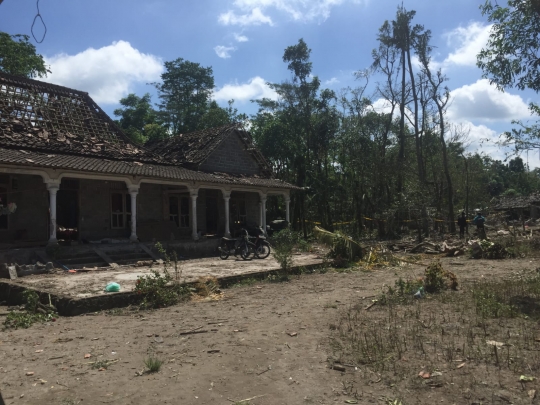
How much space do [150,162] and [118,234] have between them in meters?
3.40

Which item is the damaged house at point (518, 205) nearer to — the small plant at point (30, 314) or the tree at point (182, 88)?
the tree at point (182, 88)

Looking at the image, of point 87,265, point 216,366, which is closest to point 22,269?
point 87,265

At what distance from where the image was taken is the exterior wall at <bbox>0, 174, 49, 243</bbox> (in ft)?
49.1

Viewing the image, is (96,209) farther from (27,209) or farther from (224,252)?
(224,252)

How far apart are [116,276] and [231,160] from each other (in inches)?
501

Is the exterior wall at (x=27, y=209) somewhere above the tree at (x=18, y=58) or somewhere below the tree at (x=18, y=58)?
below

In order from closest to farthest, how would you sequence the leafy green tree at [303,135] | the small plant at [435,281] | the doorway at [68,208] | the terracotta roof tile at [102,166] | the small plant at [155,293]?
the small plant at [155,293], the small plant at [435,281], the terracotta roof tile at [102,166], the doorway at [68,208], the leafy green tree at [303,135]

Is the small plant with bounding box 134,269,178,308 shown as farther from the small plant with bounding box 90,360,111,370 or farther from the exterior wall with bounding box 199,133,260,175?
the exterior wall with bounding box 199,133,260,175

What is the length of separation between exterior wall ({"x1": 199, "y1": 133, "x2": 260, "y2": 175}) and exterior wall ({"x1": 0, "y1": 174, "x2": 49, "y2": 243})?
7.59 m

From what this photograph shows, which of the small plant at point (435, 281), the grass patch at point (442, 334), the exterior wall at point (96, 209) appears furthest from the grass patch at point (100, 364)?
the exterior wall at point (96, 209)

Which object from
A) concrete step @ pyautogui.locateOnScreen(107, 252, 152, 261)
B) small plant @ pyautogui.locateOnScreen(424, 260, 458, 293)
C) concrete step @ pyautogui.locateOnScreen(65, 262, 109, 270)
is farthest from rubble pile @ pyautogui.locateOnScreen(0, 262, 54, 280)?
small plant @ pyautogui.locateOnScreen(424, 260, 458, 293)

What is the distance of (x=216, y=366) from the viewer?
15.1ft

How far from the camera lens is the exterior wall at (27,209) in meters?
15.0

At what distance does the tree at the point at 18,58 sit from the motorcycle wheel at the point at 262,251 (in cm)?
1842
